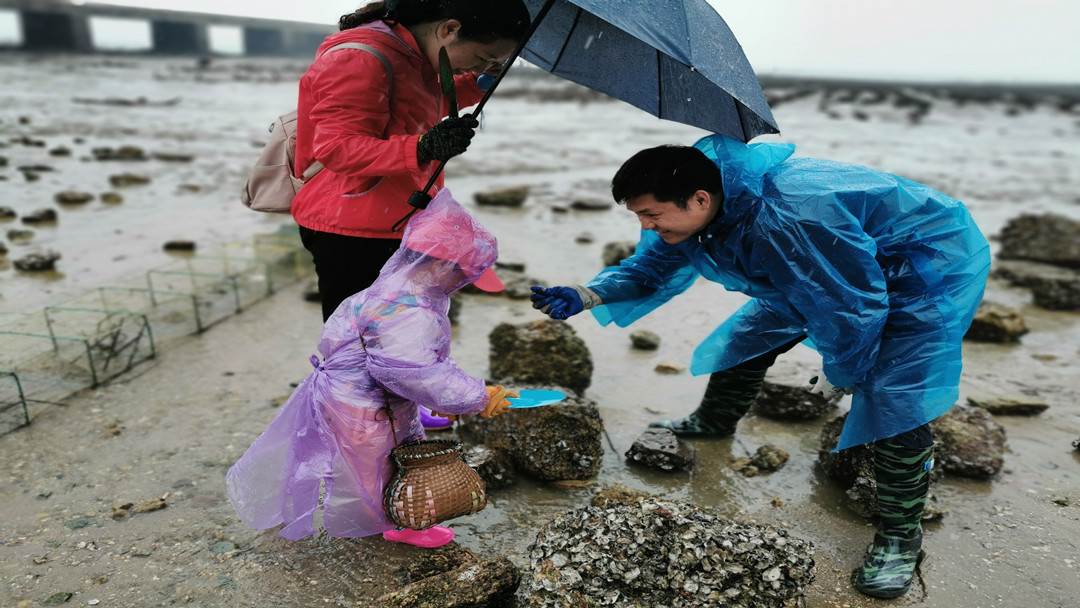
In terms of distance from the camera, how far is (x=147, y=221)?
7.30m

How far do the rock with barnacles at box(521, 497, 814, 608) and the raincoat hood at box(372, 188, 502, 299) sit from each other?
89cm

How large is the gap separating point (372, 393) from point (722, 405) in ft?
5.91

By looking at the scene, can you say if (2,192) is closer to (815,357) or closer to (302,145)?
(302,145)

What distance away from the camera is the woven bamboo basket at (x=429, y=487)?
230 cm

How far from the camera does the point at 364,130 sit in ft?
7.55

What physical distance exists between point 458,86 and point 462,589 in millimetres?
1880

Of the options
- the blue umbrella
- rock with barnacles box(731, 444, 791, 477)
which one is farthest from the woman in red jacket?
rock with barnacles box(731, 444, 791, 477)

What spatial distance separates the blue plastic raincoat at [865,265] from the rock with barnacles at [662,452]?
80 cm

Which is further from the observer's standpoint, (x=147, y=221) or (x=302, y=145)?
(x=147, y=221)

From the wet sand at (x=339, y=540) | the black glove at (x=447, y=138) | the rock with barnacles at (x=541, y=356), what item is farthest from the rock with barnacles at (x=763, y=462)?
the black glove at (x=447, y=138)

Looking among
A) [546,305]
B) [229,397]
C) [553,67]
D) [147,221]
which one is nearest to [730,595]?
[546,305]

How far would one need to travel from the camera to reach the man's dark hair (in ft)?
8.00

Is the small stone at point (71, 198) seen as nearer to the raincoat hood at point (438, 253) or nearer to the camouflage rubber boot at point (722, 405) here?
the raincoat hood at point (438, 253)

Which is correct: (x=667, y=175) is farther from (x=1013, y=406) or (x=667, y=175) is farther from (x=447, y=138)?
(x=1013, y=406)
